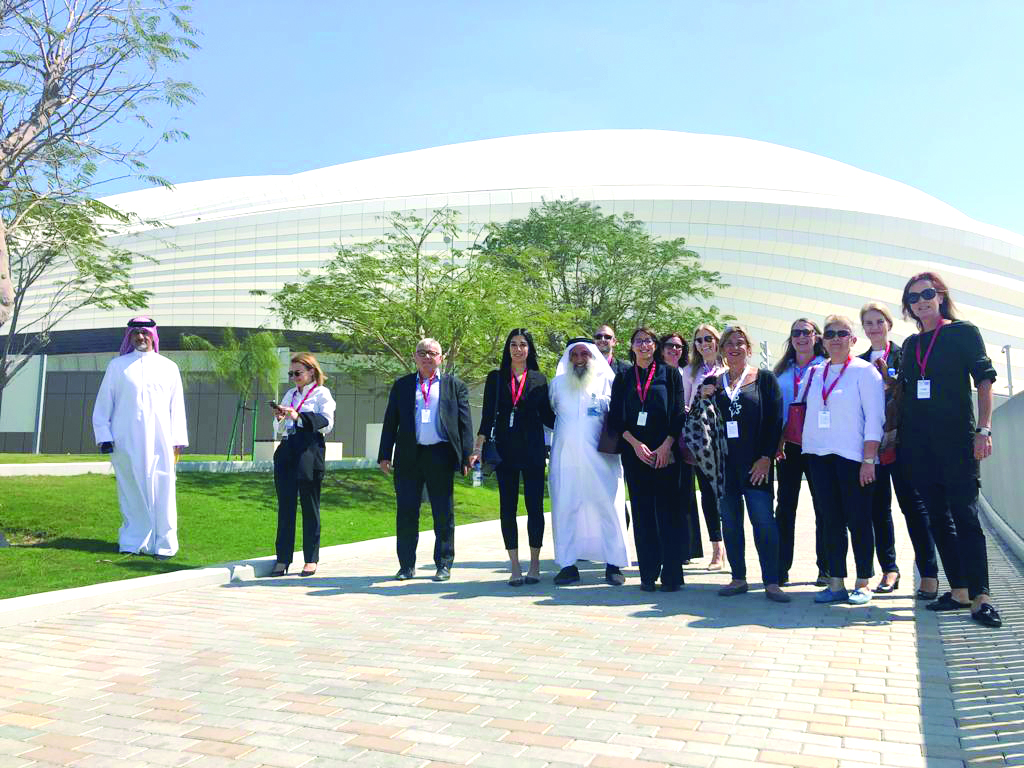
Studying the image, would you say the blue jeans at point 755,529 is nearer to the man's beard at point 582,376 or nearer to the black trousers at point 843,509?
the black trousers at point 843,509

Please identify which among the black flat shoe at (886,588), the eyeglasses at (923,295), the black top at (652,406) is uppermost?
the eyeglasses at (923,295)

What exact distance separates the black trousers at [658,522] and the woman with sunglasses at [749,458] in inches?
16.1

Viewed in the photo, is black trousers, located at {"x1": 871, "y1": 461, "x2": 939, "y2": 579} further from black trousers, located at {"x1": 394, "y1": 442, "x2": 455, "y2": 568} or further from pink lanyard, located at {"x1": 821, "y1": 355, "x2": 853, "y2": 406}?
black trousers, located at {"x1": 394, "y1": 442, "x2": 455, "y2": 568}

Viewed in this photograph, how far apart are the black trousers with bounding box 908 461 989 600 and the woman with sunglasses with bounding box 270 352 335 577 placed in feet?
16.5

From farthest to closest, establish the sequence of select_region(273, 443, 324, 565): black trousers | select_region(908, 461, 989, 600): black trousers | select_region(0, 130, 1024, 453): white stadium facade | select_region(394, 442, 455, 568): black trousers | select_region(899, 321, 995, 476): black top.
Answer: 1. select_region(0, 130, 1024, 453): white stadium facade
2. select_region(273, 443, 324, 565): black trousers
3. select_region(394, 442, 455, 568): black trousers
4. select_region(899, 321, 995, 476): black top
5. select_region(908, 461, 989, 600): black trousers

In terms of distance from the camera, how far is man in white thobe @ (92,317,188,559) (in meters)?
8.19

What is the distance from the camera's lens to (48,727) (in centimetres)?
355

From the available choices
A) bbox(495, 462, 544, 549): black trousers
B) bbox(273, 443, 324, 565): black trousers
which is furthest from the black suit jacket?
bbox(273, 443, 324, 565): black trousers

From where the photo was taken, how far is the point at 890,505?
6883mm

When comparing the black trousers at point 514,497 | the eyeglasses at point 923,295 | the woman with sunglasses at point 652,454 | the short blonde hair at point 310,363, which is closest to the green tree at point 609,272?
the short blonde hair at point 310,363

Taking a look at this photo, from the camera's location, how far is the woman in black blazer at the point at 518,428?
288 inches

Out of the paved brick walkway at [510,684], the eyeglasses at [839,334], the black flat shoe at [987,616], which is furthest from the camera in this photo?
the eyeglasses at [839,334]

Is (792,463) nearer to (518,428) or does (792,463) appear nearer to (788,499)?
(788,499)

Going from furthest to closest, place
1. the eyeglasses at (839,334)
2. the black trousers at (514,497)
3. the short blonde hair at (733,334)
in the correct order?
the black trousers at (514,497)
the short blonde hair at (733,334)
the eyeglasses at (839,334)
